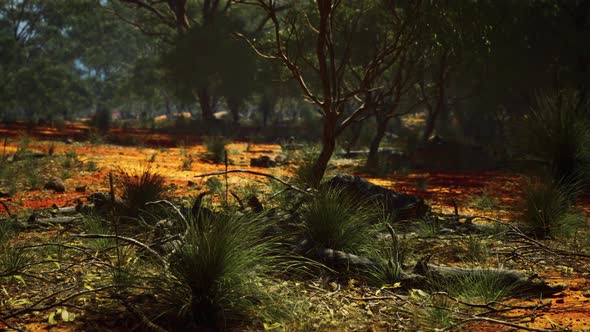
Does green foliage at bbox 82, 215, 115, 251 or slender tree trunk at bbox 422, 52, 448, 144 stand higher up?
slender tree trunk at bbox 422, 52, 448, 144

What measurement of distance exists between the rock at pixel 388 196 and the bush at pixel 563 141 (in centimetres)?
291

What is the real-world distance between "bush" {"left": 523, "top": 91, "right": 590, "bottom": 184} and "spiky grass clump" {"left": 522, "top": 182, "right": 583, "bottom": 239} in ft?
7.11

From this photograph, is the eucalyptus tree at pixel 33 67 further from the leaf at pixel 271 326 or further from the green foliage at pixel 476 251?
the leaf at pixel 271 326

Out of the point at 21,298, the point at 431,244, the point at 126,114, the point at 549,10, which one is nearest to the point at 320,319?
the point at 21,298

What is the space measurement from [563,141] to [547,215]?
290cm

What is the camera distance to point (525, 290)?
15.8 feet

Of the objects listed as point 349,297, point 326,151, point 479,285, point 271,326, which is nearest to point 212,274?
point 271,326

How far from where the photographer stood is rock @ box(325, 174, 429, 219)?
7.86m

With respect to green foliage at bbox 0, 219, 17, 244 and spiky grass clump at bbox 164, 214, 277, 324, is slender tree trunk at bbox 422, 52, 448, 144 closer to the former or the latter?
green foliage at bbox 0, 219, 17, 244

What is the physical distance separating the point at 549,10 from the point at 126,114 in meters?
78.8

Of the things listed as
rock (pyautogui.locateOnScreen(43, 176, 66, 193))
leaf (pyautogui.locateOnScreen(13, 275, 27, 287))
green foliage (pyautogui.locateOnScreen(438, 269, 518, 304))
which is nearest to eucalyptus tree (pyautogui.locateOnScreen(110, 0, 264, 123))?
rock (pyautogui.locateOnScreen(43, 176, 66, 193))

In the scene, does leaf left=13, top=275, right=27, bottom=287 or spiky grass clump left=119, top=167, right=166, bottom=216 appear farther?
spiky grass clump left=119, top=167, right=166, bottom=216

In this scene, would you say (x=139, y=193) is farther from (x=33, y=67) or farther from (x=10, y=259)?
(x=33, y=67)

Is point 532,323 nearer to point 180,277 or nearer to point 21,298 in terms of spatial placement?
point 180,277
